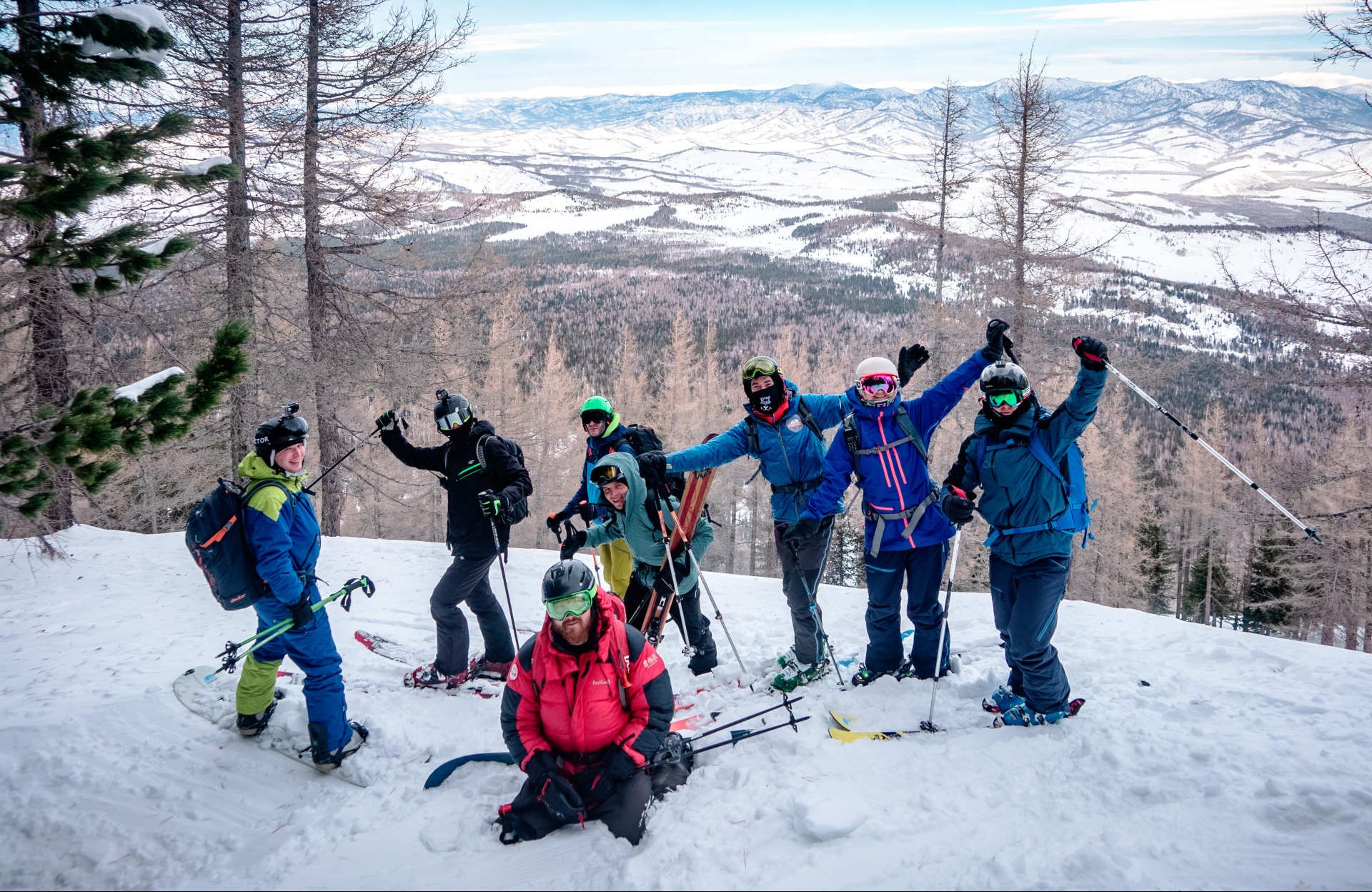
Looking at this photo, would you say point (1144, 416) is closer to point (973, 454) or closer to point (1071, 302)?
point (1071, 302)

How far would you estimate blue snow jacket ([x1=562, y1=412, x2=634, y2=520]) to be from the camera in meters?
5.52

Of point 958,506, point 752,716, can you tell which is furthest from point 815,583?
point 752,716

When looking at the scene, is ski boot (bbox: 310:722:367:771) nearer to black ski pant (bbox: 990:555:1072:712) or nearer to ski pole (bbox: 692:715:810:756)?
ski pole (bbox: 692:715:810:756)

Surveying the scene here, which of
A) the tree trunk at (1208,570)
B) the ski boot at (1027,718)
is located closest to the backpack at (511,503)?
the ski boot at (1027,718)

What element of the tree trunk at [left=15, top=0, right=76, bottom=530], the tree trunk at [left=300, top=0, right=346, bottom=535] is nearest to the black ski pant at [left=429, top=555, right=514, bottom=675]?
the tree trunk at [left=15, top=0, right=76, bottom=530]

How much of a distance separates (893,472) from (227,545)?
4.34 meters

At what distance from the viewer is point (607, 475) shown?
5.10 metres

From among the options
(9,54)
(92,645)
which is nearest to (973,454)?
Result: (9,54)

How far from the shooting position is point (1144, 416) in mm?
75625

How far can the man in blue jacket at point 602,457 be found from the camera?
5.49m

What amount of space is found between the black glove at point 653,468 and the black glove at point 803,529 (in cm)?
104

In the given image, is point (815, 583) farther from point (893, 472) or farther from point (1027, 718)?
point (1027, 718)

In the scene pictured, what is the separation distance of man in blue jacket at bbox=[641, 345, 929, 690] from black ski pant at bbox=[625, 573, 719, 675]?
0.64m

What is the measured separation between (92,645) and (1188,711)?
850cm
